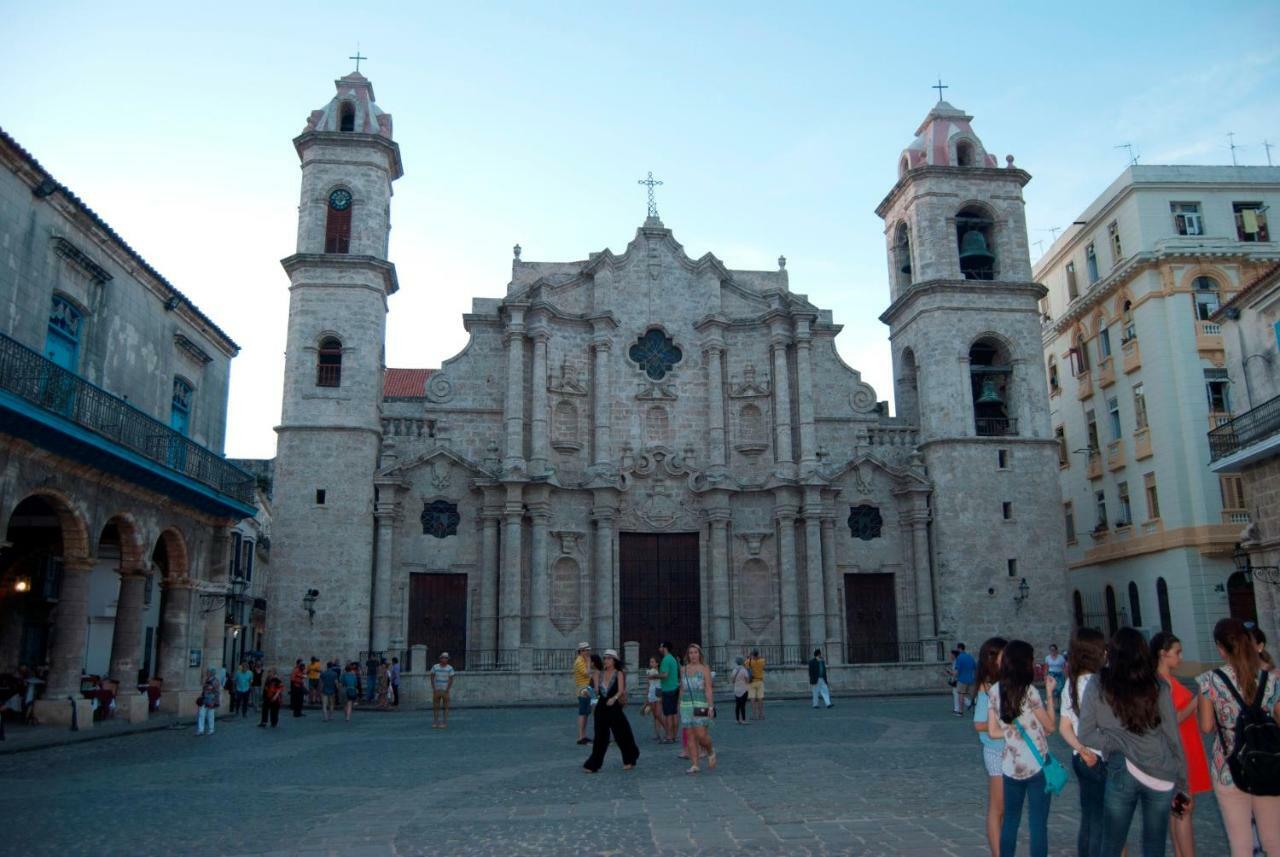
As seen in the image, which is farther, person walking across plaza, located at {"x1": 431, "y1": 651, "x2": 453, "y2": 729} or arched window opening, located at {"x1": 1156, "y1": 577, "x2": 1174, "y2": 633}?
arched window opening, located at {"x1": 1156, "y1": 577, "x2": 1174, "y2": 633}

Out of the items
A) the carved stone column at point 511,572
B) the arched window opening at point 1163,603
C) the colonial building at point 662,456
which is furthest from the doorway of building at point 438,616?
the arched window opening at point 1163,603

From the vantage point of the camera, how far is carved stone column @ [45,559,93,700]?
59.1ft

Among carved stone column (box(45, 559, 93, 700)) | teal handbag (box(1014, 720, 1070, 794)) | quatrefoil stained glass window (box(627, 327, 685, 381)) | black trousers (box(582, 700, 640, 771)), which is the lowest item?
black trousers (box(582, 700, 640, 771))

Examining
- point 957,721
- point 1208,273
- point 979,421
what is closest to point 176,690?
point 957,721

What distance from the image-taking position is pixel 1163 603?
30.2m

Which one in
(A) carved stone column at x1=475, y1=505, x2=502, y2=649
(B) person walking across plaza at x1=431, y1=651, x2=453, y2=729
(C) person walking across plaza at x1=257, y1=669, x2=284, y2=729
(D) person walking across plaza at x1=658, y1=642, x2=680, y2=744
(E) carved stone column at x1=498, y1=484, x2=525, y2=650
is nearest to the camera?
(D) person walking across plaza at x1=658, y1=642, x2=680, y2=744

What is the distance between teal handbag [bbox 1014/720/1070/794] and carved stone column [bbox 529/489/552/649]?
23.2 m

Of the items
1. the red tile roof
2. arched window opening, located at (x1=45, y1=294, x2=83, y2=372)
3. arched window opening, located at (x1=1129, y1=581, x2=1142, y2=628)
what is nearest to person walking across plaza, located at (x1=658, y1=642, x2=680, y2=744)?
arched window opening, located at (x1=45, y1=294, x2=83, y2=372)

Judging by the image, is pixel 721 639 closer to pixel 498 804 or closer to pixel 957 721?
pixel 957 721

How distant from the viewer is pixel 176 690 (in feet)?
73.5

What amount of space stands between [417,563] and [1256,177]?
28211mm

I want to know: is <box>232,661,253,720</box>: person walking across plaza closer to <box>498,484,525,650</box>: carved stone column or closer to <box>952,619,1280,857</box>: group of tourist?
<box>498,484,525,650</box>: carved stone column

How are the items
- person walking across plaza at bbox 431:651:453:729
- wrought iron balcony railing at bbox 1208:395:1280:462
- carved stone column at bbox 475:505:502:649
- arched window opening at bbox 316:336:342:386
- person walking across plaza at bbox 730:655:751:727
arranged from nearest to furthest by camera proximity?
person walking across plaza at bbox 730:655:751:727
person walking across plaza at bbox 431:651:453:729
wrought iron balcony railing at bbox 1208:395:1280:462
carved stone column at bbox 475:505:502:649
arched window opening at bbox 316:336:342:386

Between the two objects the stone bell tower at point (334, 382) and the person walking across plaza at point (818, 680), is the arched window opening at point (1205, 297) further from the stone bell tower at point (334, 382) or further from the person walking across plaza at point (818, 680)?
the stone bell tower at point (334, 382)
